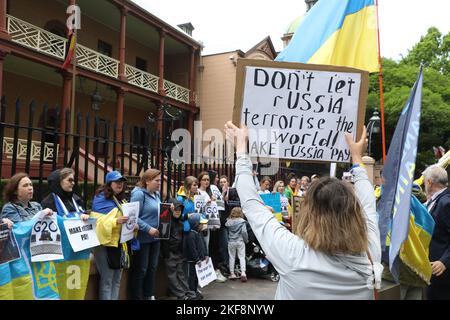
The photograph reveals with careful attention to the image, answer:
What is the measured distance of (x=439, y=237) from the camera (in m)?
3.64

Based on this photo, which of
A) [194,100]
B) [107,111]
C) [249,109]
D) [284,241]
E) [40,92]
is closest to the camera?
[284,241]

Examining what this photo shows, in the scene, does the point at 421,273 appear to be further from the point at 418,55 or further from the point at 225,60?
the point at 418,55

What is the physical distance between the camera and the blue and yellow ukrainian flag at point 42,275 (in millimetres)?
3352

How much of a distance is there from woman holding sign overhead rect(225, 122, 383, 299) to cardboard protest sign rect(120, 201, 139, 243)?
291 cm

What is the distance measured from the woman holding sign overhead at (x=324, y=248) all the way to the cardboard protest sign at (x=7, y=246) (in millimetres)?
2491

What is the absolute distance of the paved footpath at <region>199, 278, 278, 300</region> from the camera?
19.4 feet

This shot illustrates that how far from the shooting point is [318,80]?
114 inches

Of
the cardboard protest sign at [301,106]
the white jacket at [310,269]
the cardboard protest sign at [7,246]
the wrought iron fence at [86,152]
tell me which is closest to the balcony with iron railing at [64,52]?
the wrought iron fence at [86,152]

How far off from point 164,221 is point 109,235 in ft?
3.31

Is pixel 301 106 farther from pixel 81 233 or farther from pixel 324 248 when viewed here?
pixel 81 233

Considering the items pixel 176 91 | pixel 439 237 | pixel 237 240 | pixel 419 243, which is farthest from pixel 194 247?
pixel 176 91

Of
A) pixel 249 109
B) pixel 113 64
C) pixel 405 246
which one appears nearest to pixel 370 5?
pixel 249 109

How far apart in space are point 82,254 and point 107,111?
16730 mm

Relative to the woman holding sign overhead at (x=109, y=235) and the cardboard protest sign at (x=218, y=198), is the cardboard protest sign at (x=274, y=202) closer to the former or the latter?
the cardboard protest sign at (x=218, y=198)
